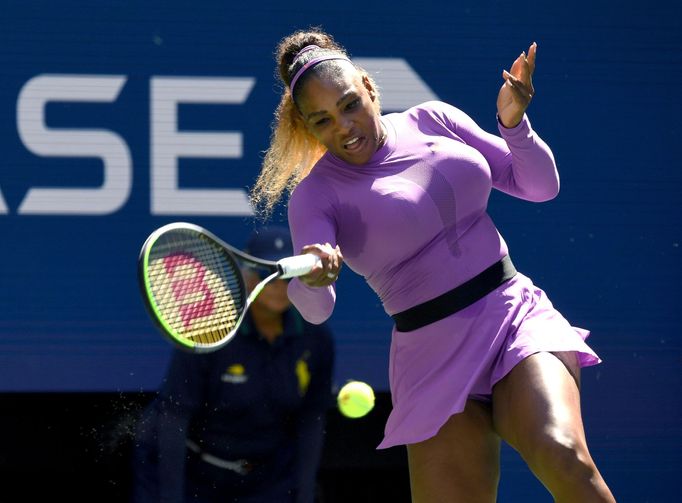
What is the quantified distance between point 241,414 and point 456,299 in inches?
51.0

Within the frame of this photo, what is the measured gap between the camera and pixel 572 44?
3.83 m

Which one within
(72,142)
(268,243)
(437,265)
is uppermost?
(437,265)

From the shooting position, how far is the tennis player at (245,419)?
3.70 meters

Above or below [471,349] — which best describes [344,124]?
above

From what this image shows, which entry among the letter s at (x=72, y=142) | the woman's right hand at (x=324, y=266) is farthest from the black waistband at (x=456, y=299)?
the letter s at (x=72, y=142)

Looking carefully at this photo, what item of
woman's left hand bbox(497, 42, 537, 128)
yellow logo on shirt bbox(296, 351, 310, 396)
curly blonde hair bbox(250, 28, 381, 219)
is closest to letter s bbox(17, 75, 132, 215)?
yellow logo on shirt bbox(296, 351, 310, 396)

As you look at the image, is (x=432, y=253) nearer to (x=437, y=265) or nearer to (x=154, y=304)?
(x=437, y=265)

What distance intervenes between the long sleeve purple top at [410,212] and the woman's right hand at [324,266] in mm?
145

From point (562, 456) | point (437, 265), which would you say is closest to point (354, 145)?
point (437, 265)

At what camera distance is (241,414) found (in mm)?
3693

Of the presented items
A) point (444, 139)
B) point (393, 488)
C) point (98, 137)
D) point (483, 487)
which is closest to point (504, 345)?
point (483, 487)

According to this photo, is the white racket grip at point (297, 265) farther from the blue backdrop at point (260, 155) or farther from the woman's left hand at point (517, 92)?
the blue backdrop at point (260, 155)

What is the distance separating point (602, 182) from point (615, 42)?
442 mm

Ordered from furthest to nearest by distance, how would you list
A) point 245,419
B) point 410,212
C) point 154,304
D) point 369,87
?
point 245,419 → point 369,87 → point 410,212 → point 154,304
